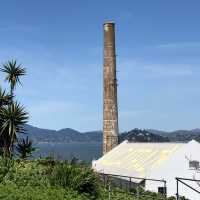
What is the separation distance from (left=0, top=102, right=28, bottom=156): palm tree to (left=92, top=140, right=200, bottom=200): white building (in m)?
6.20

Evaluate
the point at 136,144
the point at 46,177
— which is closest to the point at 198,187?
the point at 136,144

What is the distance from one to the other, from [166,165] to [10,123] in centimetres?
1181

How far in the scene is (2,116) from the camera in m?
35.2

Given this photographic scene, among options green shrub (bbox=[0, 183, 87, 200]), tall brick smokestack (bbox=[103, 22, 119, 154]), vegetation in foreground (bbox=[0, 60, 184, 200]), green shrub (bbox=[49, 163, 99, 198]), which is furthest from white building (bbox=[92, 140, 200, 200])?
green shrub (bbox=[0, 183, 87, 200])

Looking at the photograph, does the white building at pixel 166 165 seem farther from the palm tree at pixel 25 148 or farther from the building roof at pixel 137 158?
the palm tree at pixel 25 148

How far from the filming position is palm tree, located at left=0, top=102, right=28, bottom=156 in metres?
34.6

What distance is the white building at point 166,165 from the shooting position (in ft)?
118

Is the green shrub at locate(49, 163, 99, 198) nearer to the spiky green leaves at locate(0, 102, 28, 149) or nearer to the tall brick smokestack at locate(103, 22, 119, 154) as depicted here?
the spiky green leaves at locate(0, 102, 28, 149)

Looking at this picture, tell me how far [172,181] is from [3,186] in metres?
20.3

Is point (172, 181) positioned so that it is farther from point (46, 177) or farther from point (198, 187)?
point (46, 177)

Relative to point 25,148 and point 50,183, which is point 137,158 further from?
point 50,183

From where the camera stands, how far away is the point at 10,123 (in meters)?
34.5

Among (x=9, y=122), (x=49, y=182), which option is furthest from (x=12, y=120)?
(x=49, y=182)

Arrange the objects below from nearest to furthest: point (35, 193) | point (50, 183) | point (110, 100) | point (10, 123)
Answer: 1. point (35, 193)
2. point (50, 183)
3. point (10, 123)
4. point (110, 100)
